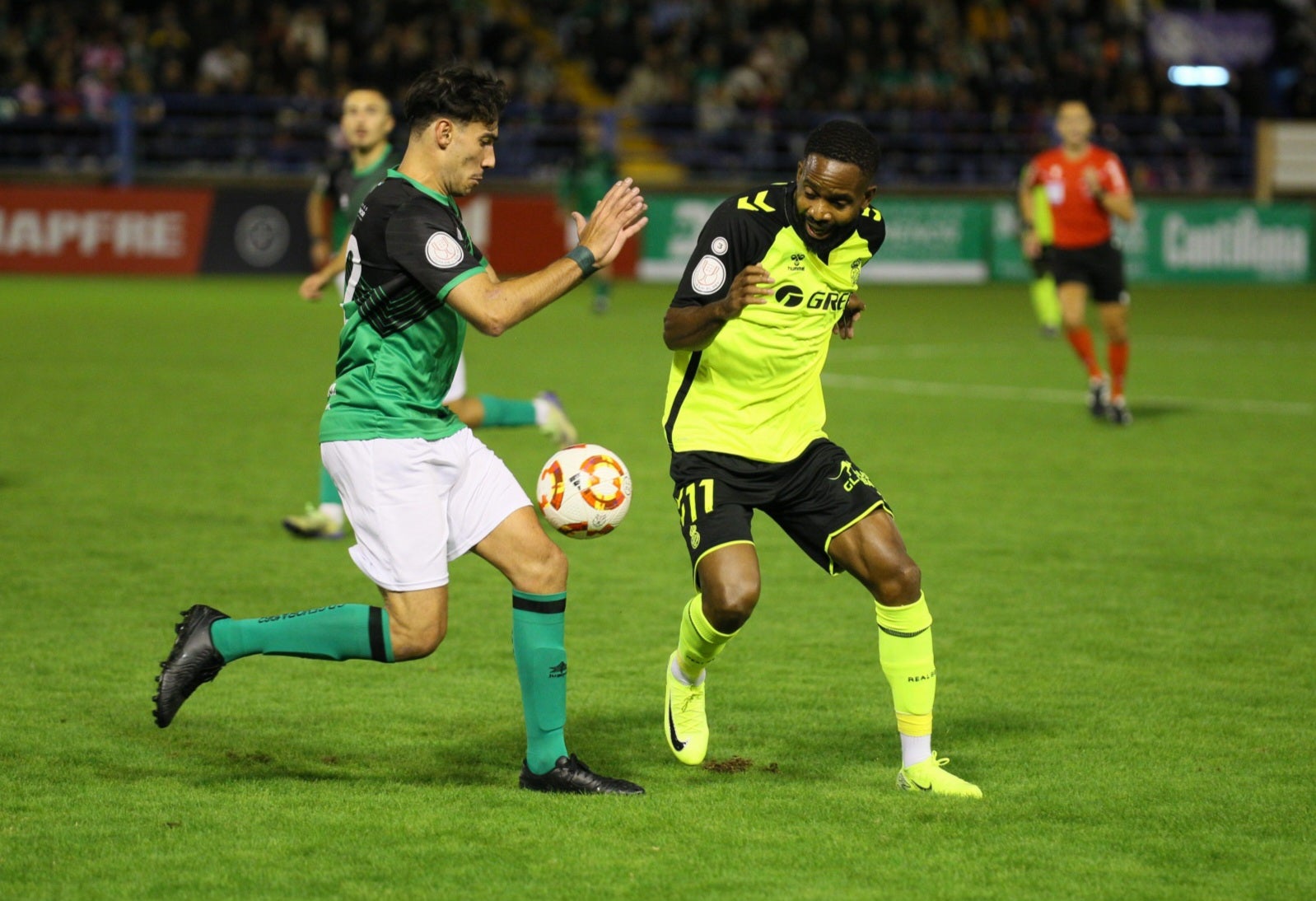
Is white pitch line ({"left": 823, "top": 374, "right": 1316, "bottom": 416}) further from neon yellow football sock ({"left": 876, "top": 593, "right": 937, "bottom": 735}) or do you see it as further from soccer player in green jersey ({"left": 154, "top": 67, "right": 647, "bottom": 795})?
soccer player in green jersey ({"left": 154, "top": 67, "right": 647, "bottom": 795})

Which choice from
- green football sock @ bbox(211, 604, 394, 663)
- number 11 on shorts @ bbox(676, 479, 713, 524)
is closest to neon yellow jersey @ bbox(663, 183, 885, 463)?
number 11 on shorts @ bbox(676, 479, 713, 524)

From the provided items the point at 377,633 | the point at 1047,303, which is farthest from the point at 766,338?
the point at 1047,303

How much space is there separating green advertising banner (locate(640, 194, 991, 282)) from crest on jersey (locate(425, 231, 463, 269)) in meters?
23.9

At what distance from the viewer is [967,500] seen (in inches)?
398

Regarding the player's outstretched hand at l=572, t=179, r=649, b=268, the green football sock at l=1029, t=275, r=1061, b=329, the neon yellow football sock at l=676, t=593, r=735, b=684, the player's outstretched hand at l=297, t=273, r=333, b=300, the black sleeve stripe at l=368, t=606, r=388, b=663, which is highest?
the player's outstretched hand at l=572, t=179, r=649, b=268

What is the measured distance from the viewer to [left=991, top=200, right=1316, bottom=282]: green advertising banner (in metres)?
29.9

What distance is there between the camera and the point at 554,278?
461 cm

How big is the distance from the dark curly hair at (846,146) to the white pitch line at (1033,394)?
9922mm

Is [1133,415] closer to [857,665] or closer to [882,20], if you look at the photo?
[857,665]

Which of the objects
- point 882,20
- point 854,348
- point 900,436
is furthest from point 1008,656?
point 882,20

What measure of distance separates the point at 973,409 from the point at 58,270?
663 inches

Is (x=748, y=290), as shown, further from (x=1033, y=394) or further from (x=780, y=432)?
(x=1033, y=394)

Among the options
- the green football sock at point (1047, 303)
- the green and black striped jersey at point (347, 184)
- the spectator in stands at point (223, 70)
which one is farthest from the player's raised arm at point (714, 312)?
the spectator in stands at point (223, 70)

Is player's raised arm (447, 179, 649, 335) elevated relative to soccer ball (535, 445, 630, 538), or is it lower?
elevated
